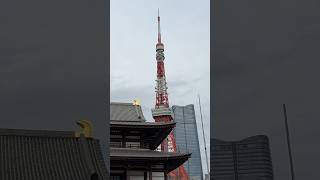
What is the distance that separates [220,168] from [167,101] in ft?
132

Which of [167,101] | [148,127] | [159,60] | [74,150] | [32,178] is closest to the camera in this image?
[32,178]

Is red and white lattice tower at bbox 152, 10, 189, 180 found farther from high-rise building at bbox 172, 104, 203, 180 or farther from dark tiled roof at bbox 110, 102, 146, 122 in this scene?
high-rise building at bbox 172, 104, 203, 180

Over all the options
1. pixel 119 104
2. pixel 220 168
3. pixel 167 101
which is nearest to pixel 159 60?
pixel 167 101

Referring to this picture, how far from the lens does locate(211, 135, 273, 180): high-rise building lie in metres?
23.7

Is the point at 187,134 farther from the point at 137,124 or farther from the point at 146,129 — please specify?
the point at 137,124

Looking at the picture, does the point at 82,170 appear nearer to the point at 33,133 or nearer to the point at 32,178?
the point at 32,178

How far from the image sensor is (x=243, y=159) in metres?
28.8

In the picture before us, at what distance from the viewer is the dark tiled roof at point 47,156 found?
1522cm

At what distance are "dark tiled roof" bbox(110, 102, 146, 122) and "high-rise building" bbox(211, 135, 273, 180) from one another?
6.59 metres

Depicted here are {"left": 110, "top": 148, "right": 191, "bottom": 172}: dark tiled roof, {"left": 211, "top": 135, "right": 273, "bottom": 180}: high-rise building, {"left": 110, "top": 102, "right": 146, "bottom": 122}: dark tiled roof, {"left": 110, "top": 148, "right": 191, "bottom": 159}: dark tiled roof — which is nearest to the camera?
{"left": 110, "top": 148, "right": 191, "bottom": 172}: dark tiled roof

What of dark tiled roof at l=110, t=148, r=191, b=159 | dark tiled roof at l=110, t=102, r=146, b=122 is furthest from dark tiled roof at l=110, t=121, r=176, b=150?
dark tiled roof at l=110, t=148, r=191, b=159

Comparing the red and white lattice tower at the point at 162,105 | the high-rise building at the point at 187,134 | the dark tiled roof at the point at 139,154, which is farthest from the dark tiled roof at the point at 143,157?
the high-rise building at the point at 187,134

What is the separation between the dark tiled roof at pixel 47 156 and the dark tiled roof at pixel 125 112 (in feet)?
31.9

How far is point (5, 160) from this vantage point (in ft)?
51.0
